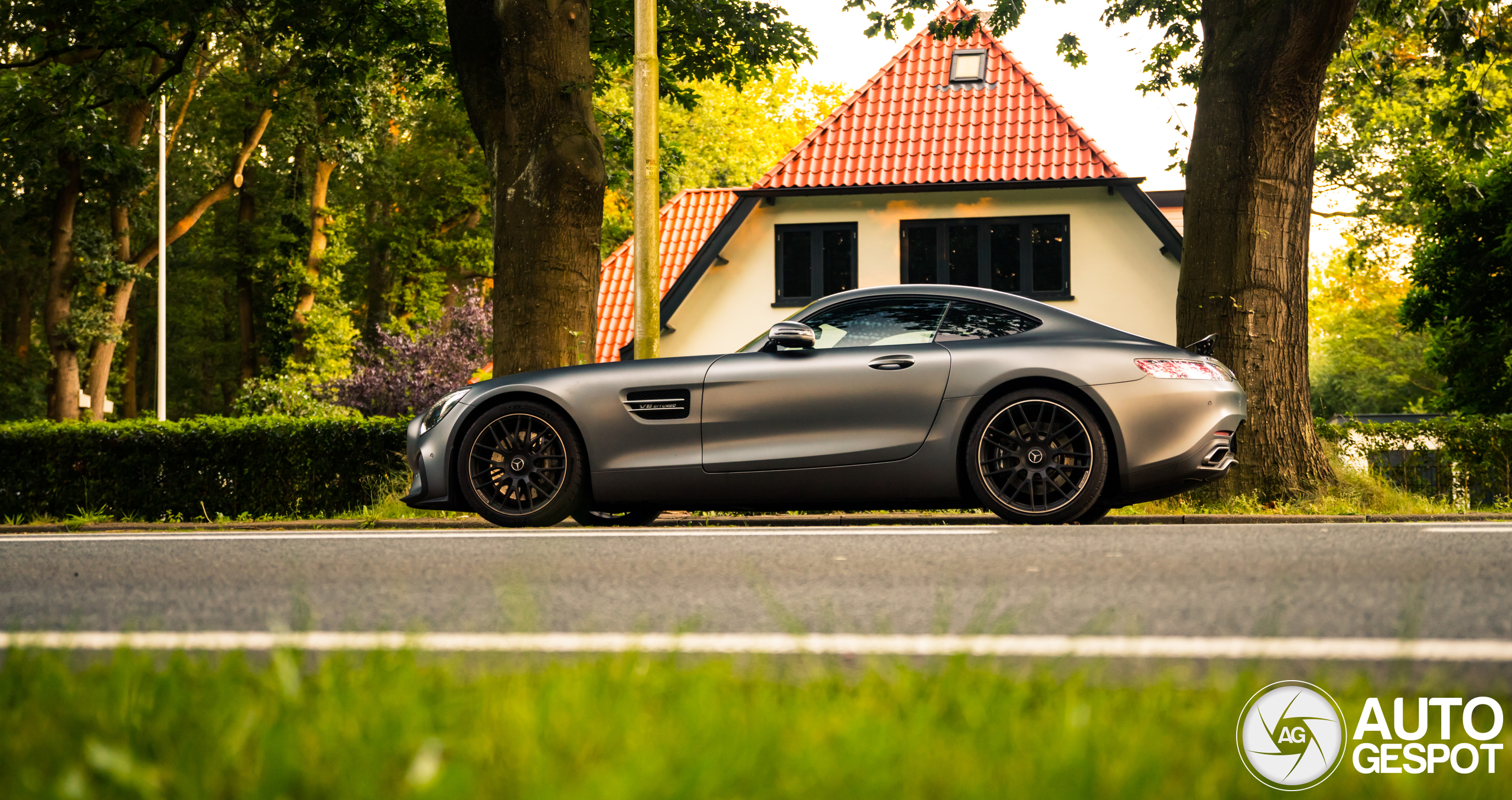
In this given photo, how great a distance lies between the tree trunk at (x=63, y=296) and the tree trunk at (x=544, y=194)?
74.9 ft

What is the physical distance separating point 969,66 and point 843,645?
23592mm

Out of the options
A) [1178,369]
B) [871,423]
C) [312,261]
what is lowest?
[871,423]

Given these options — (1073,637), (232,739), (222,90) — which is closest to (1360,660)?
(1073,637)

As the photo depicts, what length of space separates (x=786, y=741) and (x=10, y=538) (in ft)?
27.3

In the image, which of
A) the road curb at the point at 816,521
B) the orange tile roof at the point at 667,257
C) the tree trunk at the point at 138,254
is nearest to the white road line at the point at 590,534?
the road curb at the point at 816,521

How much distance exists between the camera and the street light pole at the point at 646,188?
1141 centimetres

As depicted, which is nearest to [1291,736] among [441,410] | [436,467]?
[436,467]

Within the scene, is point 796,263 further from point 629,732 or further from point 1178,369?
point 629,732

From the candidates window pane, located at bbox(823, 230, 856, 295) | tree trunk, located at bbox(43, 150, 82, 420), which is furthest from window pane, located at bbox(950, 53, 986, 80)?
tree trunk, located at bbox(43, 150, 82, 420)

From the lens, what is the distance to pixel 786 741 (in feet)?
7.57

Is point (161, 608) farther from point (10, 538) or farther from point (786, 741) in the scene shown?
point (10, 538)

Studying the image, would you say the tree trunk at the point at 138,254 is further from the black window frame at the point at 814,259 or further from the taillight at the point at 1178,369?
the taillight at the point at 1178,369

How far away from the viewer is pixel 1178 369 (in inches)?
293

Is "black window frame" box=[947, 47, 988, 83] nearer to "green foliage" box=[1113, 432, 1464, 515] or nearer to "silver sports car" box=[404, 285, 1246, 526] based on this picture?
"green foliage" box=[1113, 432, 1464, 515]
